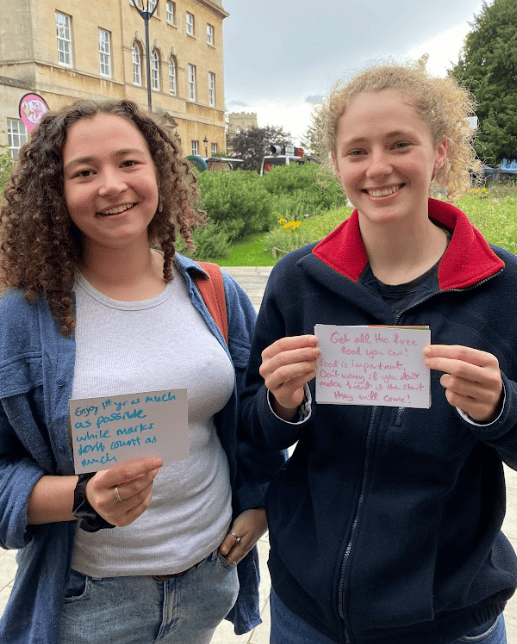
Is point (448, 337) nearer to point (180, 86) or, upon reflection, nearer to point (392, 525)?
point (392, 525)

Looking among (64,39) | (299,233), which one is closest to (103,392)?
(299,233)

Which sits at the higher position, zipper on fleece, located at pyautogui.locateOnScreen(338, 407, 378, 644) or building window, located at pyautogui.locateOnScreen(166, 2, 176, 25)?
building window, located at pyautogui.locateOnScreen(166, 2, 176, 25)

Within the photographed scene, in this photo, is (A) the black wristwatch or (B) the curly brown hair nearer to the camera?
(A) the black wristwatch

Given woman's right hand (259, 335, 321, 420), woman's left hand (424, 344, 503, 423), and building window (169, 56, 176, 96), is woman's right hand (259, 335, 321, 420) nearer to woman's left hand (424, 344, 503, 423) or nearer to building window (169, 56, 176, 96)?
woman's left hand (424, 344, 503, 423)

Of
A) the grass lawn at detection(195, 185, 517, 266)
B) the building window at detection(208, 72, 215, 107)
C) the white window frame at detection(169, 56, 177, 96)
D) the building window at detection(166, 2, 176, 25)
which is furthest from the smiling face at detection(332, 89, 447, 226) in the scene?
the building window at detection(208, 72, 215, 107)

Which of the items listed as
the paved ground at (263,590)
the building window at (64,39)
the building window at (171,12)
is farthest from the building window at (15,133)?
the paved ground at (263,590)

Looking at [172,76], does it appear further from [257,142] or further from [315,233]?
[315,233]

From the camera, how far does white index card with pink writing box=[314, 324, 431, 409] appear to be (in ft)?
4.01

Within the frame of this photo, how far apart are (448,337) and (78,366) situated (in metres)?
0.92

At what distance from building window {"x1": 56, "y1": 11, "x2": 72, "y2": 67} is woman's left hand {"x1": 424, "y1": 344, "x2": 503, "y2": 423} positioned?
27576 millimetres

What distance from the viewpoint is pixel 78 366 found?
56.7 inches

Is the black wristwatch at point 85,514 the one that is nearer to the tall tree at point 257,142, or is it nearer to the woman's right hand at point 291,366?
the woman's right hand at point 291,366

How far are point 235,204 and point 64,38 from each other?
1770cm

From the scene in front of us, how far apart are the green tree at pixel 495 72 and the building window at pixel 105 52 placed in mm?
17205
